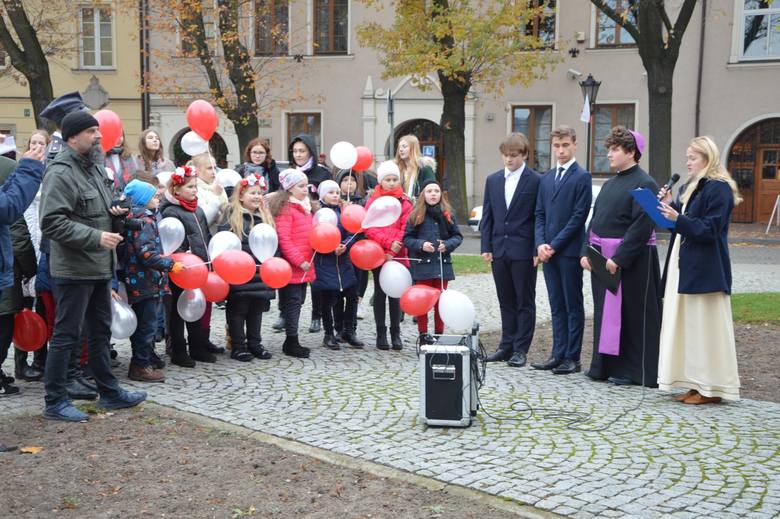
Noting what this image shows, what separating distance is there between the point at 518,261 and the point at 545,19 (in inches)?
926

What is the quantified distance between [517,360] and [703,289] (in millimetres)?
2077

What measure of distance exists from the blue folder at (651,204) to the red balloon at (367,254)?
281cm

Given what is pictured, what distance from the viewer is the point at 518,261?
8320 millimetres

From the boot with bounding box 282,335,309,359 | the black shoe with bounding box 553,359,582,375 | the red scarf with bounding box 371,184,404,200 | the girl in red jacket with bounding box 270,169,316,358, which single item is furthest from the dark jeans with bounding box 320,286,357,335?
the black shoe with bounding box 553,359,582,375

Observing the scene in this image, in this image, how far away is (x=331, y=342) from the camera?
9094 millimetres

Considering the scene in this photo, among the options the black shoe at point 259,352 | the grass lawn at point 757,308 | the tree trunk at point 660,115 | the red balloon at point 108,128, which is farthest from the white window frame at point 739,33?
the red balloon at point 108,128

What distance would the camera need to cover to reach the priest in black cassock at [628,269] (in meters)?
7.37

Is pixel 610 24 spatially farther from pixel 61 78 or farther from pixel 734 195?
pixel 734 195

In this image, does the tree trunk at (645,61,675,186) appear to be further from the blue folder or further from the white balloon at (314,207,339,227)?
the blue folder

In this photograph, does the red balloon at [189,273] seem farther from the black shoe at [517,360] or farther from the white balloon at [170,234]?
the black shoe at [517,360]

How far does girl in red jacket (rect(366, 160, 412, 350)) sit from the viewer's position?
8.80m

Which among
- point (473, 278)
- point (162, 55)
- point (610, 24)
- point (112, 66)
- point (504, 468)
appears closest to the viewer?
point (504, 468)

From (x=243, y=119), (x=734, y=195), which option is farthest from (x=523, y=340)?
(x=243, y=119)

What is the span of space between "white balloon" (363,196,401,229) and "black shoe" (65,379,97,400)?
3074 millimetres
